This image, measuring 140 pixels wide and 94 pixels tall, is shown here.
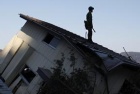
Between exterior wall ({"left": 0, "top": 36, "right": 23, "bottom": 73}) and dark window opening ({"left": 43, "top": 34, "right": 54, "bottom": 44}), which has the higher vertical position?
dark window opening ({"left": 43, "top": 34, "right": 54, "bottom": 44})

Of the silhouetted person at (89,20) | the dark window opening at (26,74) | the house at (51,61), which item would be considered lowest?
the dark window opening at (26,74)

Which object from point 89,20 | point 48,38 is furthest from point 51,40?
point 89,20

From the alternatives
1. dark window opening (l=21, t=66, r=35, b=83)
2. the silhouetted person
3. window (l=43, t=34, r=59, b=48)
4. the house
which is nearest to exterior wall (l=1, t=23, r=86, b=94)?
the house

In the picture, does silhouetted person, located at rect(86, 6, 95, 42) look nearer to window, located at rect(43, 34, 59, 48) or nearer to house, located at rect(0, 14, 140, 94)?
house, located at rect(0, 14, 140, 94)

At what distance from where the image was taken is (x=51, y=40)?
14.4 meters

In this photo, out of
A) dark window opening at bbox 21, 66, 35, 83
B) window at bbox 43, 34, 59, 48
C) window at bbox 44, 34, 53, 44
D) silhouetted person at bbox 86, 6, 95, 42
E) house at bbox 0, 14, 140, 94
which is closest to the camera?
house at bbox 0, 14, 140, 94

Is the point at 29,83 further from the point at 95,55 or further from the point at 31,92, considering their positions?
the point at 95,55

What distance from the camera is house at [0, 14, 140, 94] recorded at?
11250mm

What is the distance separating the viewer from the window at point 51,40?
550 inches

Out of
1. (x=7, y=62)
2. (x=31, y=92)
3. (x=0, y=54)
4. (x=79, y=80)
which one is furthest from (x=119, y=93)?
(x=0, y=54)

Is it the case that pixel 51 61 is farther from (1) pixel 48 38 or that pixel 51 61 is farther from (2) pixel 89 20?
(2) pixel 89 20

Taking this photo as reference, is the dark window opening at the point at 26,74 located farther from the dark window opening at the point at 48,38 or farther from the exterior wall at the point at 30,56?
the dark window opening at the point at 48,38

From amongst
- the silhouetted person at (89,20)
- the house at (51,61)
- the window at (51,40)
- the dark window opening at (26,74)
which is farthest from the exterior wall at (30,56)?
the silhouetted person at (89,20)

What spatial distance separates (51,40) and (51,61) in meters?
1.65
